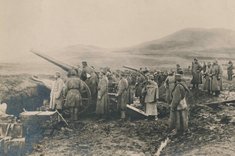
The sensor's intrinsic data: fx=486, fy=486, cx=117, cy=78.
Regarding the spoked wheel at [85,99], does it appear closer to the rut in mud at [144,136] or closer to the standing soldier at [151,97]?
the rut in mud at [144,136]

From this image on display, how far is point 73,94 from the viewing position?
25.9ft

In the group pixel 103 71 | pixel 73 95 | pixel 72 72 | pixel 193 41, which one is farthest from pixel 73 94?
pixel 193 41

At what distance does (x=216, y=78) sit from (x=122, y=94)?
60.9 inches

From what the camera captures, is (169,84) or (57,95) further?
(57,95)

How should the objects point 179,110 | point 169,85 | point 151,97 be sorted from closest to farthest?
point 179,110, point 169,85, point 151,97

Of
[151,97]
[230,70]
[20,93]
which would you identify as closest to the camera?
[151,97]

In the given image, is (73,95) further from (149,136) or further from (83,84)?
(149,136)

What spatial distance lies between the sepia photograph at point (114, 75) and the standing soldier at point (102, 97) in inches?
→ 0.6

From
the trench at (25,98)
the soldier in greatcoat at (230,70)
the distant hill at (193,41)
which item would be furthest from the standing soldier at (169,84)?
the trench at (25,98)

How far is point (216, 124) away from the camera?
24.3ft

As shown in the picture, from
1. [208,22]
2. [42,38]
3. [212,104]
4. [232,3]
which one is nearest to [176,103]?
[212,104]

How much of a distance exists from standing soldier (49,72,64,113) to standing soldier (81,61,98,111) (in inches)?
15.9

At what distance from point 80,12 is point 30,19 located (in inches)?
34.5

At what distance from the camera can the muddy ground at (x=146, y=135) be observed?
7191 millimetres
